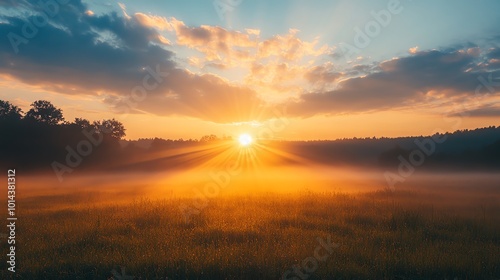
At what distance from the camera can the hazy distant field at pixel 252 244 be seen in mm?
7152

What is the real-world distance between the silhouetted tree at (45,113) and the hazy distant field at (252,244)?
55687 mm

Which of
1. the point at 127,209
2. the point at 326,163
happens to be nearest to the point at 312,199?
the point at 127,209

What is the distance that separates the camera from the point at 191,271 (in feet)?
23.1

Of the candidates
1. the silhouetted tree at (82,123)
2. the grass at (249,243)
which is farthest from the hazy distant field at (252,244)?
the silhouetted tree at (82,123)

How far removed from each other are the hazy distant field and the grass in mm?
28

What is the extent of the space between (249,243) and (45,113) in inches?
2625

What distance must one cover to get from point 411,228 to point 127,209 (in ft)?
38.6

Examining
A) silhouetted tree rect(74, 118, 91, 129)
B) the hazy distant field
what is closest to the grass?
the hazy distant field

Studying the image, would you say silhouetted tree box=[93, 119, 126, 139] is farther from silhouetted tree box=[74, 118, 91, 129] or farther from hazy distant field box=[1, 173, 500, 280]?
hazy distant field box=[1, 173, 500, 280]

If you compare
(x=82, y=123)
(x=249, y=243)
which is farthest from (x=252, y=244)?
(x=82, y=123)

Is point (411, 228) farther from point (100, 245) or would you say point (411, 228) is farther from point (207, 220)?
point (100, 245)

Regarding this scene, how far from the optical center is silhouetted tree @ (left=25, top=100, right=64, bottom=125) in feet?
200

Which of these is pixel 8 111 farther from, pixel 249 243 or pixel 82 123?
pixel 249 243

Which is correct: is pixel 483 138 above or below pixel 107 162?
above
